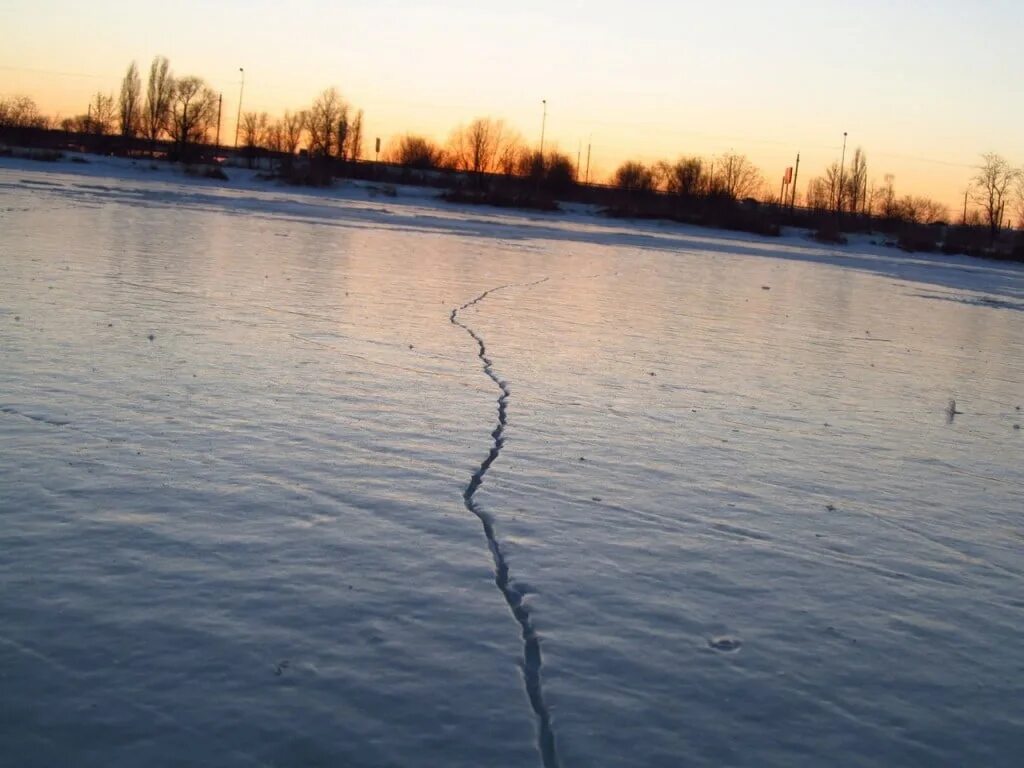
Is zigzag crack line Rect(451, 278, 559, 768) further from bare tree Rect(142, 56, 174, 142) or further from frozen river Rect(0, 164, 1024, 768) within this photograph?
bare tree Rect(142, 56, 174, 142)

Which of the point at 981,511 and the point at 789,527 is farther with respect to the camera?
the point at 981,511

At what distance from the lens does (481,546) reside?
13.2 feet

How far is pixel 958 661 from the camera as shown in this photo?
340 centimetres

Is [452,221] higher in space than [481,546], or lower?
higher

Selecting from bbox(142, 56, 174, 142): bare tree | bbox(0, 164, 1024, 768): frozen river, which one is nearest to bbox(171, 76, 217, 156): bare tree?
bbox(142, 56, 174, 142): bare tree

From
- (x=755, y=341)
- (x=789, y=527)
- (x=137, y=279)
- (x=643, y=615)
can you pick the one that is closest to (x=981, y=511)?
(x=789, y=527)

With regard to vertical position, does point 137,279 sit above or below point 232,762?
above

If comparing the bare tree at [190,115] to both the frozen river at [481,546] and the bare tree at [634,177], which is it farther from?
the frozen river at [481,546]

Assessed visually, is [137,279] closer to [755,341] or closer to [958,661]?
[755,341]

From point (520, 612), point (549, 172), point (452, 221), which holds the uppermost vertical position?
point (549, 172)

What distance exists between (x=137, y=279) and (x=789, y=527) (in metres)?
7.88

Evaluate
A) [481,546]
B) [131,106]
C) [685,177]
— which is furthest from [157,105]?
[481,546]

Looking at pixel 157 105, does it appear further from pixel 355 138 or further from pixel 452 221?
pixel 452 221

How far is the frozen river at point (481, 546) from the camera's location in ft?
9.11
